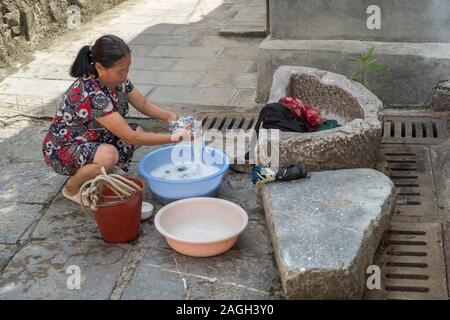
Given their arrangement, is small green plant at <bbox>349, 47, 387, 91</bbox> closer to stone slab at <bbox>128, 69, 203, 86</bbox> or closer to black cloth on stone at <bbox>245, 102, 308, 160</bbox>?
black cloth on stone at <bbox>245, 102, 308, 160</bbox>

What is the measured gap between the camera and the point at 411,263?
354 cm

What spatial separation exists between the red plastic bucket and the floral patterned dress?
16.8 inches

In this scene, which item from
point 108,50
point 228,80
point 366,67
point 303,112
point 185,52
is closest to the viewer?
point 108,50

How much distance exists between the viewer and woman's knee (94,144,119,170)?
13.0 feet

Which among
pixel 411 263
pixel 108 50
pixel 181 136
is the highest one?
pixel 108 50

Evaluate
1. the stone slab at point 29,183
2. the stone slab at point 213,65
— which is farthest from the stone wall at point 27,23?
the stone slab at point 29,183

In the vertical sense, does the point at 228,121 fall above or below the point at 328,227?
below

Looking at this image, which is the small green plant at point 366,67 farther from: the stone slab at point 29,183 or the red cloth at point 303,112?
the stone slab at point 29,183

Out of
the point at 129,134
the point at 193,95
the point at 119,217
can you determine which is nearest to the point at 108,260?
A: the point at 119,217

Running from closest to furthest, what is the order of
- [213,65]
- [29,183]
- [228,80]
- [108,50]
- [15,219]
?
[108,50], [15,219], [29,183], [228,80], [213,65]

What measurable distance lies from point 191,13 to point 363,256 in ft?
22.1

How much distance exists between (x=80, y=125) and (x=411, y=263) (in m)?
2.24

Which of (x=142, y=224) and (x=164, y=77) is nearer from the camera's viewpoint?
(x=142, y=224)

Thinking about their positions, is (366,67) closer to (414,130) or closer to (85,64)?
(414,130)
